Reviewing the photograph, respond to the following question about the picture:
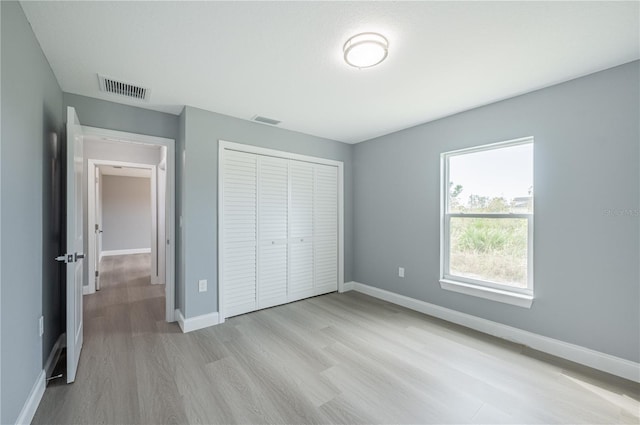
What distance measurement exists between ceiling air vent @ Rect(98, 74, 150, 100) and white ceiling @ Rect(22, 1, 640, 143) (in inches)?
2.8

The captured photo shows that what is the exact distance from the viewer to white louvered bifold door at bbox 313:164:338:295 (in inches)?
157

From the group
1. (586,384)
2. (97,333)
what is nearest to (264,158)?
(97,333)

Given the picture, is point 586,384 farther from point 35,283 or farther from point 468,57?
point 35,283

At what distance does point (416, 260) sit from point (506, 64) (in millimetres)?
2244

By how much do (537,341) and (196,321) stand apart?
3313 mm

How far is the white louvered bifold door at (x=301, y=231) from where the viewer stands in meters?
3.73

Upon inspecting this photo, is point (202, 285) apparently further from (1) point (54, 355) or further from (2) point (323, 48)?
(2) point (323, 48)

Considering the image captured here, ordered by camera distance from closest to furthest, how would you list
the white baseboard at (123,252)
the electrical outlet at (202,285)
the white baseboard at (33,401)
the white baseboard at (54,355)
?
the white baseboard at (33,401) → the white baseboard at (54,355) → the electrical outlet at (202,285) → the white baseboard at (123,252)

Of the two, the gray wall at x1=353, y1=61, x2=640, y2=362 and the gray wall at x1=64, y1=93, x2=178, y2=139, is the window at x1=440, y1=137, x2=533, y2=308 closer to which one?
the gray wall at x1=353, y1=61, x2=640, y2=362

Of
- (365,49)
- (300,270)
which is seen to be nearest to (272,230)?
(300,270)

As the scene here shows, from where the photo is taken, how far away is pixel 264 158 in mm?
3445

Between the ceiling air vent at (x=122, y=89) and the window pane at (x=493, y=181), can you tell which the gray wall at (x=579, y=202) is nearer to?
the window pane at (x=493, y=181)

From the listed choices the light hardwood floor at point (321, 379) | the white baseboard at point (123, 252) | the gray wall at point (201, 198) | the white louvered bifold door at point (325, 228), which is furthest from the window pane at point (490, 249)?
the white baseboard at point (123, 252)

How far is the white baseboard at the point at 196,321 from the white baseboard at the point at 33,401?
1.07 metres
